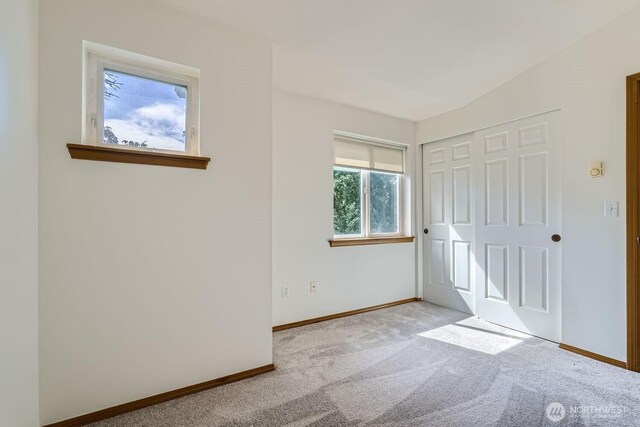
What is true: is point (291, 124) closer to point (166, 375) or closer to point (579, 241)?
point (166, 375)

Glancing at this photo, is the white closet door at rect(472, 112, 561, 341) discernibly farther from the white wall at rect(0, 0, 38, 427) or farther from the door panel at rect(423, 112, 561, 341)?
the white wall at rect(0, 0, 38, 427)

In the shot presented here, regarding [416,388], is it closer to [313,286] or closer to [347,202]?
[313,286]

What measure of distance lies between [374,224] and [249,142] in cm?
200

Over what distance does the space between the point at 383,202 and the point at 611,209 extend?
6.66 ft

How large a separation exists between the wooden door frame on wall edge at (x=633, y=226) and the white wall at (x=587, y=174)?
4 cm

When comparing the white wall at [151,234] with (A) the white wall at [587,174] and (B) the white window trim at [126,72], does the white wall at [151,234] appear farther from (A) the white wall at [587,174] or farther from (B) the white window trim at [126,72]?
(A) the white wall at [587,174]

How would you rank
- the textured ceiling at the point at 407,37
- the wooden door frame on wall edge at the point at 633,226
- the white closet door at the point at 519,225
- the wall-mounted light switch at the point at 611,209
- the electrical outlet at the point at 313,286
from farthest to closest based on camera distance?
the electrical outlet at the point at 313,286
the white closet door at the point at 519,225
the wall-mounted light switch at the point at 611,209
the wooden door frame on wall edge at the point at 633,226
the textured ceiling at the point at 407,37

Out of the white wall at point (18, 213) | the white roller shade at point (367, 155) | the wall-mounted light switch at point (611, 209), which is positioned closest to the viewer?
the white wall at point (18, 213)

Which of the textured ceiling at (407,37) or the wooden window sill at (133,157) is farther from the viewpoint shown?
the textured ceiling at (407,37)

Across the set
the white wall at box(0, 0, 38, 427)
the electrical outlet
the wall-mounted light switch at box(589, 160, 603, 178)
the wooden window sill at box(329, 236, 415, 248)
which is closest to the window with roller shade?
the wooden window sill at box(329, 236, 415, 248)

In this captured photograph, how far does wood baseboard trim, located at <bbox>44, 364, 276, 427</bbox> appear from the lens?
1551 millimetres

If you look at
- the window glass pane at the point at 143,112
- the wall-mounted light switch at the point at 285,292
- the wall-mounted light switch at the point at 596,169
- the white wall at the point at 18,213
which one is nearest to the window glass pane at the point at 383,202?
the wall-mounted light switch at the point at 285,292

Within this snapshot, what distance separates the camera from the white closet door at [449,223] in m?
3.27

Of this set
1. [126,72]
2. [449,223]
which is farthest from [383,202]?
[126,72]
